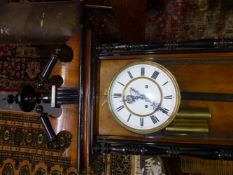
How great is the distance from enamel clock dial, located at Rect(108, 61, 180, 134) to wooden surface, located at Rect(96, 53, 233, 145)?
28mm

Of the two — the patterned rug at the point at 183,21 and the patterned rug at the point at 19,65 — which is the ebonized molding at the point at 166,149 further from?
the patterned rug at the point at 19,65

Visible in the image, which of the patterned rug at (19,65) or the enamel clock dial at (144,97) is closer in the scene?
the enamel clock dial at (144,97)

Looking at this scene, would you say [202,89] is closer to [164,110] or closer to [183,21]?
[164,110]

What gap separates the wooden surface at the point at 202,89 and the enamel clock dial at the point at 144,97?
0.09ft

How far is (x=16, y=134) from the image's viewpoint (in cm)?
270

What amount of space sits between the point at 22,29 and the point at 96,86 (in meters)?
1.05

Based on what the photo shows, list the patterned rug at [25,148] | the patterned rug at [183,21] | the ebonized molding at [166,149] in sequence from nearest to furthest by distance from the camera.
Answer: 1. the ebonized molding at [166,149]
2. the patterned rug at [183,21]
3. the patterned rug at [25,148]

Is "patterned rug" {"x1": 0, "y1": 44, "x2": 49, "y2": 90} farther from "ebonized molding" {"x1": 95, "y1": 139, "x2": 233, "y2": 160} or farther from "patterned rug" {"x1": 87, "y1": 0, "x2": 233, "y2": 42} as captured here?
"ebonized molding" {"x1": 95, "y1": 139, "x2": 233, "y2": 160}

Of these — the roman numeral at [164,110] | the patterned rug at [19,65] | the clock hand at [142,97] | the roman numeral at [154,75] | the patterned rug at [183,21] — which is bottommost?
the roman numeral at [164,110]

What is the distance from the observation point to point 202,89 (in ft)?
4.01

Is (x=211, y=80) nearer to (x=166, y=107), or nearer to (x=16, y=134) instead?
(x=166, y=107)

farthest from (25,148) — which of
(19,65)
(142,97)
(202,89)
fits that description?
(202,89)

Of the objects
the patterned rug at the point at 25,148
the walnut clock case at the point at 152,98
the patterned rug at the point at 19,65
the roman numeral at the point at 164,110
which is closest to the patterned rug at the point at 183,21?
the patterned rug at the point at 19,65

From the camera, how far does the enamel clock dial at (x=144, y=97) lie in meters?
1.23
